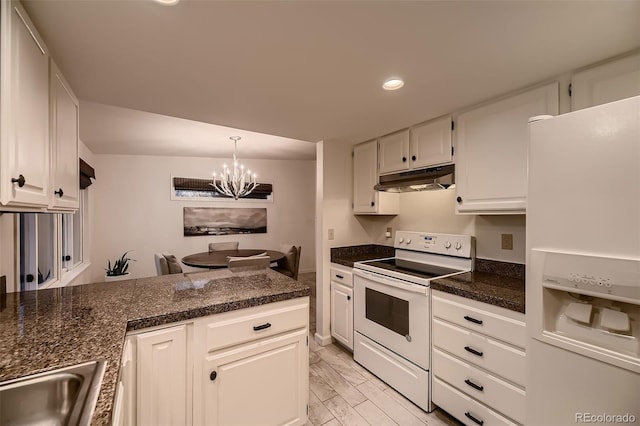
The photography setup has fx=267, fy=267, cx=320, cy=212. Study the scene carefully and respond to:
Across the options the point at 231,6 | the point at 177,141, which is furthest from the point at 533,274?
the point at 177,141

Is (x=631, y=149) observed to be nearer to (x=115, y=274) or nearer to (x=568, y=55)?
(x=568, y=55)

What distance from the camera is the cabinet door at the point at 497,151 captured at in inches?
65.2

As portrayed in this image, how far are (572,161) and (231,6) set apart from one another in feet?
4.92

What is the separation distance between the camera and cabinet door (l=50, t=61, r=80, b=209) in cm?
128

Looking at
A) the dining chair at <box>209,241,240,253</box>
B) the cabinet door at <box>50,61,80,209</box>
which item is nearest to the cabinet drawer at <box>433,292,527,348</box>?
the cabinet door at <box>50,61,80,209</box>

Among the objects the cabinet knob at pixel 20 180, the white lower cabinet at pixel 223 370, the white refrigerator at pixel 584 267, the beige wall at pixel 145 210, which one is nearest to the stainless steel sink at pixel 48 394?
the white lower cabinet at pixel 223 370

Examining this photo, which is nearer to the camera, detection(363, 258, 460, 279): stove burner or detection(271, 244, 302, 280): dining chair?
detection(363, 258, 460, 279): stove burner

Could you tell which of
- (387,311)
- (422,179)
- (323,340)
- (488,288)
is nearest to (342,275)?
(387,311)

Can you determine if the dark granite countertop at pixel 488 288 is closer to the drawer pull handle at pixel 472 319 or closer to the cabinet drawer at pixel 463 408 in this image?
the drawer pull handle at pixel 472 319

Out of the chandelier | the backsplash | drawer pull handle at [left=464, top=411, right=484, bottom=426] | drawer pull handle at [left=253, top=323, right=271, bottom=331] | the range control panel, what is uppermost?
the chandelier

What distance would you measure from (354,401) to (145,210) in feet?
14.8

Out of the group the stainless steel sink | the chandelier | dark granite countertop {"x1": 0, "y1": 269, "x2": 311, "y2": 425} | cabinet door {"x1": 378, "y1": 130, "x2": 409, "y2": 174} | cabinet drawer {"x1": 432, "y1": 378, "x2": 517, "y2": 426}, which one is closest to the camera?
the stainless steel sink

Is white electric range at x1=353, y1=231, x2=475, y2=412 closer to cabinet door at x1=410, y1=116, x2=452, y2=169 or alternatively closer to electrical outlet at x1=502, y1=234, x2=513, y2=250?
electrical outlet at x1=502, y1=234, x2=513, y2=250

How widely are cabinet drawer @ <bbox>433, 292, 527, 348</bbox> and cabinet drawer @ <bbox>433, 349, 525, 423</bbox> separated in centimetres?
25
